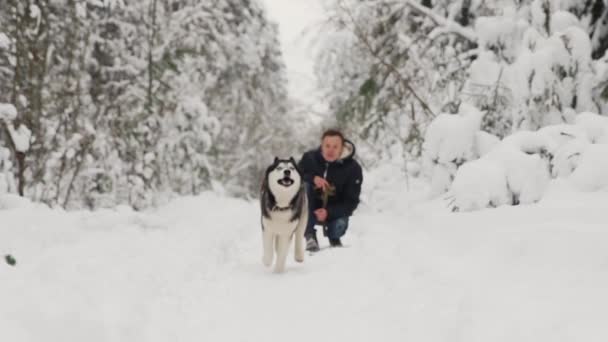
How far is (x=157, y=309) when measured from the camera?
4293 millimetres

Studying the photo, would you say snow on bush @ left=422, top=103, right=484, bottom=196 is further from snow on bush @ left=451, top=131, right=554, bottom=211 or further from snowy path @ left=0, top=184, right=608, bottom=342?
snow on bush @ left=451, top=131, right=554, bottom=211

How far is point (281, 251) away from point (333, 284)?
80 centimetres

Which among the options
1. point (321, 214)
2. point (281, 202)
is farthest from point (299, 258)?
point (281, 202)

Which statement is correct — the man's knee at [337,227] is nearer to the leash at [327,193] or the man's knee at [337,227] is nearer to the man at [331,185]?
the man at [331,185]

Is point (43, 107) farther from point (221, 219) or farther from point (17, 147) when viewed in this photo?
point (221, 219)

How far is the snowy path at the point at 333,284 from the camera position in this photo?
3559mm

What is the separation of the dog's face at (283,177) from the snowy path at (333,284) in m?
0.81

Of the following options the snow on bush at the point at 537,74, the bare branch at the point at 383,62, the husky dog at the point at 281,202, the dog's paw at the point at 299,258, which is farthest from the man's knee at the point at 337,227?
the bare branch at the point at 383,62

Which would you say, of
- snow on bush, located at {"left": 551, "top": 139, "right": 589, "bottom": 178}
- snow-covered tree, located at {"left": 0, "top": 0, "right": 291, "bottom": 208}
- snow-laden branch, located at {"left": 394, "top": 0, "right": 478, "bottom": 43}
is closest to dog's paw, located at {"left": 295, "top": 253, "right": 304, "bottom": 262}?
snow on bush, located at {"left": 551, "top": 139, "right": 589, "bottom": 178}

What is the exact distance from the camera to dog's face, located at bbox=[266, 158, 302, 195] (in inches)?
220

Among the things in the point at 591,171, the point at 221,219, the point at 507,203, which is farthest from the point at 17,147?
the point at 591,171

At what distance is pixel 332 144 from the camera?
686 centimetres

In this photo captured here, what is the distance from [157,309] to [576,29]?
600cm

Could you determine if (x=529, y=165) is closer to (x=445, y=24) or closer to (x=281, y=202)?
(x=281, y=202)
